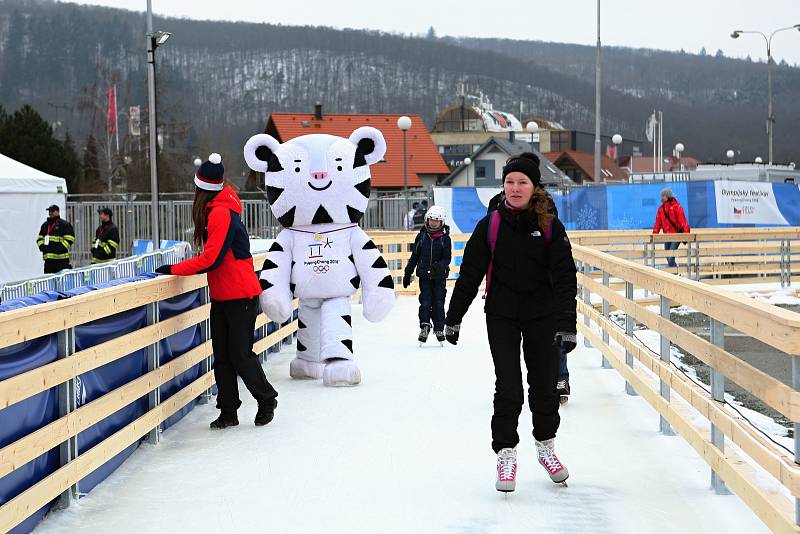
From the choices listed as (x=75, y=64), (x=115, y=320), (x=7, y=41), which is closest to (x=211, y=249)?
(x=115, y=320)

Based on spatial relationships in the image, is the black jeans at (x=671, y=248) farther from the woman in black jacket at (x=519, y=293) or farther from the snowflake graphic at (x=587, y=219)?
the woman in black jacket at (x=519, y=293)

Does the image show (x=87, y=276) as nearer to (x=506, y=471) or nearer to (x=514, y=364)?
(x=514, y=364)

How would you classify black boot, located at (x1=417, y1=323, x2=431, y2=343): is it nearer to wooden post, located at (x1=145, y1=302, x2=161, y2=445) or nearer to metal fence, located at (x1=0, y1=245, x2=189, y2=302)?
metal fence, located at (x1=0, y1=245, x2=189, y2=302)

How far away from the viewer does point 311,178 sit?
9.78 m

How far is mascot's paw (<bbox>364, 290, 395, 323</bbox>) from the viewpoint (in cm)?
1002

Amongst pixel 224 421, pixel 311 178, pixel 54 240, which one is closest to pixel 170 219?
pixel 54 240

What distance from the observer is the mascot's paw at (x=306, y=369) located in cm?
994

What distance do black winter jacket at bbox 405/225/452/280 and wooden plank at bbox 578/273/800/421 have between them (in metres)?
4.59

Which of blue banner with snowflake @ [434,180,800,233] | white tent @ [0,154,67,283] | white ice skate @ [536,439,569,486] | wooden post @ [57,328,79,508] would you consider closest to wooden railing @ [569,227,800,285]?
blue banner with snowflake @ [434,180,800,233]

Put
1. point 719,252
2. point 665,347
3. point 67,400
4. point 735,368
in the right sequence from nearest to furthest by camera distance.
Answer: point 735,368, point 67,400, point 665,347, point 719,252

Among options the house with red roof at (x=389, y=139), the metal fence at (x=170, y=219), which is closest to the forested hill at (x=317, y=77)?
the house with red roof at (x=389, y=139)

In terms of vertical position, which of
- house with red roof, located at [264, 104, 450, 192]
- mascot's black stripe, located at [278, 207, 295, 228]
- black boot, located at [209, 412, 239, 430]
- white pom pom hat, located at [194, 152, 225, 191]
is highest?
house with red roof, located at [264, 104, 450, 192]

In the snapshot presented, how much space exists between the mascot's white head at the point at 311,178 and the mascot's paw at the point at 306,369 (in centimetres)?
124

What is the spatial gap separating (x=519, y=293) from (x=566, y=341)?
1.18ft
